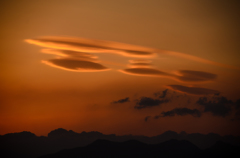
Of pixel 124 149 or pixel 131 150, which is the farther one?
pixel 124 149

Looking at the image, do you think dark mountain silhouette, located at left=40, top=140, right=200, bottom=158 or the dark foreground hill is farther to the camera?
dark mountain silhouette, located at left=40, top=140, right=200, bottom=158

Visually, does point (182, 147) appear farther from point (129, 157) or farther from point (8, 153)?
point (8, 153)

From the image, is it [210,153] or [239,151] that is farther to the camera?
[210,153]

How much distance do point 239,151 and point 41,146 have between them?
73.6 ft

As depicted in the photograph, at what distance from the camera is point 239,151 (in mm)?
28609

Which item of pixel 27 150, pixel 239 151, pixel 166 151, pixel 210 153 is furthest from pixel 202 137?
pixel 27 150

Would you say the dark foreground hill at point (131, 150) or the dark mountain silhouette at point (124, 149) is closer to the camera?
the dark foreground hill at point (131, 150)

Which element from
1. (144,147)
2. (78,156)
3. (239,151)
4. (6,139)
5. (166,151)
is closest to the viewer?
(6,139)

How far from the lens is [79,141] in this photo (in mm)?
26938

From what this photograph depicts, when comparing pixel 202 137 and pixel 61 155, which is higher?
pixel 202 137

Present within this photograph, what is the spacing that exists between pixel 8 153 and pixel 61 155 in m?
8.72

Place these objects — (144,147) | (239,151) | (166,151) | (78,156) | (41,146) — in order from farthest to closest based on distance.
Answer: (166,151), (144,147), (78,156), (239,151), (41,146)

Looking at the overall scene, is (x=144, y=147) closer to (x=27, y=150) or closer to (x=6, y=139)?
(x=27, y=150)

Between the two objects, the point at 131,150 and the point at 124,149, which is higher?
the point at 124,149
